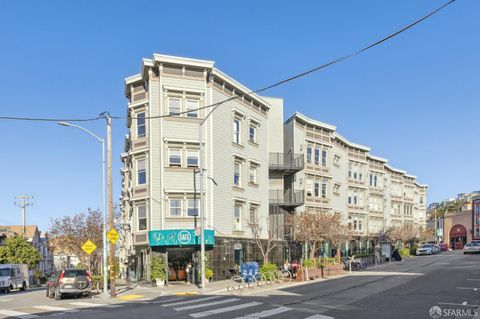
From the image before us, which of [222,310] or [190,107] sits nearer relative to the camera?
[222,310]

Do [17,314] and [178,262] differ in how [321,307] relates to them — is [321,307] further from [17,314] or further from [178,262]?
[178,262]

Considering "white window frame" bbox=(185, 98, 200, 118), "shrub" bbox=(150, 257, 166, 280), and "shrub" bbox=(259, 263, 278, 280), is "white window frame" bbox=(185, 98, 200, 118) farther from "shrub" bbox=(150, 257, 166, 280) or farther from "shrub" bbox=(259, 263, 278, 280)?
"shrub" bbox=(259, 263, 278, 280)

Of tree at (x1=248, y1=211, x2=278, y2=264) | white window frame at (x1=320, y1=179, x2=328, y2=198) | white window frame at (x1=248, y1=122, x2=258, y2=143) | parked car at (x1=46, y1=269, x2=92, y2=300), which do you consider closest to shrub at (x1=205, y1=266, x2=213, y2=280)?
tree at (x1=248, y1=211, x2=278, y2=264)

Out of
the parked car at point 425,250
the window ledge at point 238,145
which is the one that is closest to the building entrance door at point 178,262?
the window ledge at point 238,145

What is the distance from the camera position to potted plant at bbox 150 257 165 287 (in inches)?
1172

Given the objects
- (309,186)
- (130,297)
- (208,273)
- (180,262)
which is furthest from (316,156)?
(130,297)

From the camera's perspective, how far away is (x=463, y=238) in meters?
105

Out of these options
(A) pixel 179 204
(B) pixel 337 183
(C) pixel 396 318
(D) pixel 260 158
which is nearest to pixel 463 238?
(B) pixel 337 183

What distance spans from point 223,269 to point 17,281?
19.6 m

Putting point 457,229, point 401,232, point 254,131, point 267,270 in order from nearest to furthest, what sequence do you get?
point 267,270 < point 254,131 < point 401,232 < point 457,229

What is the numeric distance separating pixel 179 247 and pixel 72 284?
8.17m

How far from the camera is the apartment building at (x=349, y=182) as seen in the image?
161 feet

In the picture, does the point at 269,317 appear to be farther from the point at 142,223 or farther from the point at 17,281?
the point at 17,281

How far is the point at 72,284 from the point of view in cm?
2480
